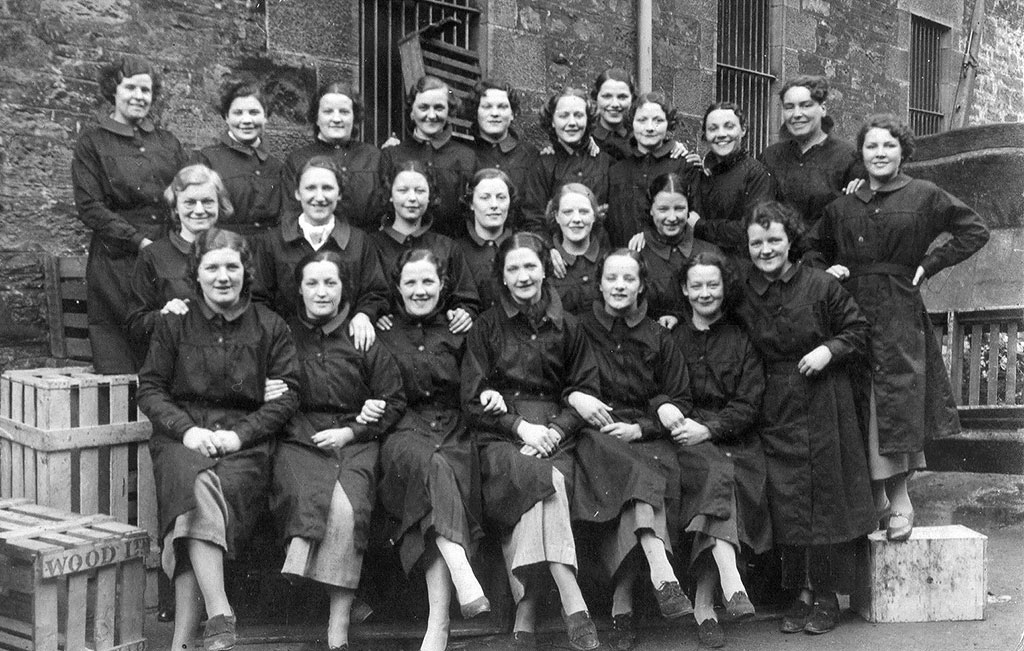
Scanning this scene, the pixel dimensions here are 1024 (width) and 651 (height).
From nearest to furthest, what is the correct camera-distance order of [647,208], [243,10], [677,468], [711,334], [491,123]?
1. [677,468]
2. [711,334]
3. [647,208]
4. [491,123]
5. [243,10]

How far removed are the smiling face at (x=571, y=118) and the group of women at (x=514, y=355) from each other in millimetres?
25

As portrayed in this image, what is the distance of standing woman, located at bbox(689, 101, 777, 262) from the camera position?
5602mm

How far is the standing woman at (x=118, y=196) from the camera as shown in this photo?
5.07 metres

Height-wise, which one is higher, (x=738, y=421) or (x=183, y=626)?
(x=738, y=421)

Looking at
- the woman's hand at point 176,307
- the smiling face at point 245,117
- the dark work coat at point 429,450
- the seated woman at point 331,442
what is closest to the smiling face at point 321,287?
the seated woman at point 331,442

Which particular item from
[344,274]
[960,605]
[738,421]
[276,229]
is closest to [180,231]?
[276,229]

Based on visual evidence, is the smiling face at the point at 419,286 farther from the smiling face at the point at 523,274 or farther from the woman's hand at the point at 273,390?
the woman's hand at the point at 273,390

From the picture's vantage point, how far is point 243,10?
629 centimetres

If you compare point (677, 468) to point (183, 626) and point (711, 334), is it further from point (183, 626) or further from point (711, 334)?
point (183, 626)

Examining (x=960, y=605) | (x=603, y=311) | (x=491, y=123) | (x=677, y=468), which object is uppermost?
Answer: (x=491, y=123)

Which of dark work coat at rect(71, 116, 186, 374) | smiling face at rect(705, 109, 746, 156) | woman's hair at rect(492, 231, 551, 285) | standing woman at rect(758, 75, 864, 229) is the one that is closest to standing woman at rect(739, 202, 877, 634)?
standing woman at rect(758, 75, 864, 229)

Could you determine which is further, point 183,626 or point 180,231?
point 180,231

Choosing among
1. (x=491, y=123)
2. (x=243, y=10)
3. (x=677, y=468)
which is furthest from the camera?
(x=243, y=10)

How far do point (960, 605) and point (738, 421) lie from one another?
4.44 feet
